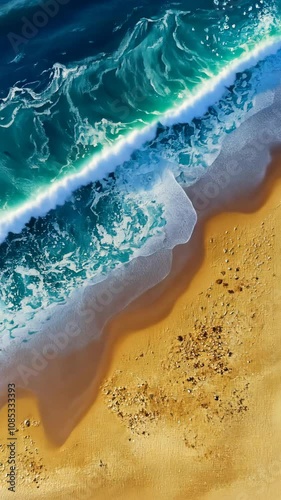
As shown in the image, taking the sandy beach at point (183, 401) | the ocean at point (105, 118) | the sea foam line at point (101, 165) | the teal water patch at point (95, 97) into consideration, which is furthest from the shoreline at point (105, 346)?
the teal water patch at point (95, 97)

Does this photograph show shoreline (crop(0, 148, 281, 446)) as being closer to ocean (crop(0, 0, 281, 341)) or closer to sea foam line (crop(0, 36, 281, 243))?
ocean (crop(0, 0, 281, 341))

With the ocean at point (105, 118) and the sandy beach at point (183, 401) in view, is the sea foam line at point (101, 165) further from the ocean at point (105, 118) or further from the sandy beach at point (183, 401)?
the sandy beach at point (183, 401)

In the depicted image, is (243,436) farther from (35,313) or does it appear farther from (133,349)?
(35,313)

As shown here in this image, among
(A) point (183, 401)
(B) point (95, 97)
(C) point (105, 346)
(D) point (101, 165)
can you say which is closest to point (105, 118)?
(B) point (95, 97)

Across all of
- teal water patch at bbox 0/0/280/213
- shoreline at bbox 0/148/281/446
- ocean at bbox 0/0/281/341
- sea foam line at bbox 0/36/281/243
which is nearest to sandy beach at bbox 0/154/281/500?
shoreline at bbox 0/148/281/446

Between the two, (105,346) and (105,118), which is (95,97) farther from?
(105,346)
